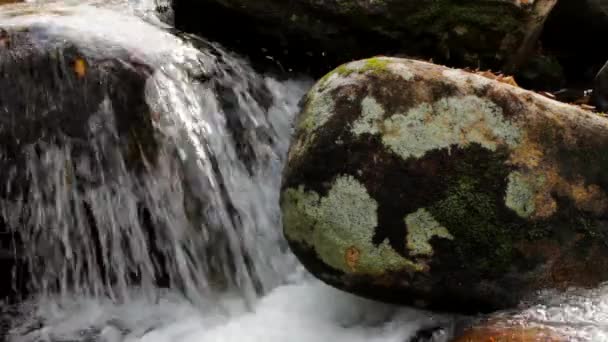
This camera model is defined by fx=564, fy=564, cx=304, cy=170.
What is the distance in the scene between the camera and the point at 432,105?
3.98m

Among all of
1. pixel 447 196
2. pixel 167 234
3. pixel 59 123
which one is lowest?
pixel 167 234

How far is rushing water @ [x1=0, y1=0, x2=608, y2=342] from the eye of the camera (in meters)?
4.52

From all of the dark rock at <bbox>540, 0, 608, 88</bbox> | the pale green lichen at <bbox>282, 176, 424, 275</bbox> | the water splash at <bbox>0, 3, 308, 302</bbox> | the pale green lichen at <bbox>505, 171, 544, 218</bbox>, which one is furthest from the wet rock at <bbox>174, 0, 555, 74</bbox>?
the pale green lichen at <bbox>282, 176, 424, 275</bbox>

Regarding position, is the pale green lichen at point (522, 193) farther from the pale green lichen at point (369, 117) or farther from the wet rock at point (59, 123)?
the wet rock at point (59, 123)

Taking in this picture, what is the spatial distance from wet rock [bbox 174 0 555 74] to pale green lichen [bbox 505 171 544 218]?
2.07 meters

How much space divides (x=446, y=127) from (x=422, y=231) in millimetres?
752

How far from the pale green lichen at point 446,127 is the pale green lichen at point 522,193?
0.25m

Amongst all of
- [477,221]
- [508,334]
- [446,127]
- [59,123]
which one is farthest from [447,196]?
[59,123]

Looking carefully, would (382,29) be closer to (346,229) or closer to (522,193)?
(522,193)

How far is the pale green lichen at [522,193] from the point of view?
12.4ft

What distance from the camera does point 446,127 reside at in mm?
3920

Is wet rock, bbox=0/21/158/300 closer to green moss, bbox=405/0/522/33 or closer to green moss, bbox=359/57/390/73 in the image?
green moss, bbox=359/57/390/73

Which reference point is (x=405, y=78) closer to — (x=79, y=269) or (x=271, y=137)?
→ (x=271, y=137)

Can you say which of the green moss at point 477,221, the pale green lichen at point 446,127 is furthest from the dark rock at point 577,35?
the green moss at point 477,221
